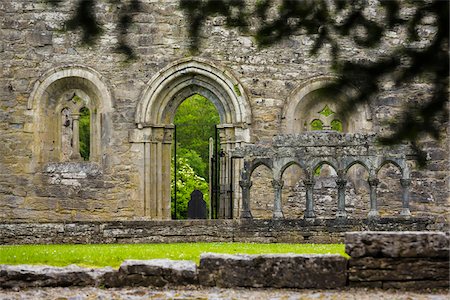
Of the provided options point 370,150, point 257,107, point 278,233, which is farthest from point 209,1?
point 257,107

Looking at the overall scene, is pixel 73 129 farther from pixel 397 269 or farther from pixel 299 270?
pixel 397 269

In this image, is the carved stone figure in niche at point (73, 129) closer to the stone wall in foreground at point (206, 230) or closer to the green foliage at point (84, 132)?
the green foliage at point (84, 132)

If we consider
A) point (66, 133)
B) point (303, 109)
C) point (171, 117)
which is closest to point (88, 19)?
point (303, 109)

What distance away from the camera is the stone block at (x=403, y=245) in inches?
320

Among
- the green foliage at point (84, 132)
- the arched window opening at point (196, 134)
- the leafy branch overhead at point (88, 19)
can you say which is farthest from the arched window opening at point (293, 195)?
the green foliage at point (84, 132)

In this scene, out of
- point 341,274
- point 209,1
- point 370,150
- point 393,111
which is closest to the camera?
point 209,1

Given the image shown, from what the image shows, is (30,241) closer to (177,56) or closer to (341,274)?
(177,56)

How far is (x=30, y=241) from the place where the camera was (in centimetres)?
1322

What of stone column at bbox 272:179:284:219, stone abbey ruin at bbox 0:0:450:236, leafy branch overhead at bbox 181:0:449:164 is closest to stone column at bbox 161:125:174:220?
stone abbey ruin at bbox 0:0:450:236

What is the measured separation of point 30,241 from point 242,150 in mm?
3583

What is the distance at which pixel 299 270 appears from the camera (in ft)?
27.2

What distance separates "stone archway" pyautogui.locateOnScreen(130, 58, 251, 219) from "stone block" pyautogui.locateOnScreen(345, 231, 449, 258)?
27.3ft

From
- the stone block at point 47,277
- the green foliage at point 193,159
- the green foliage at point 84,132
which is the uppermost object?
the green foliage at point 84,132

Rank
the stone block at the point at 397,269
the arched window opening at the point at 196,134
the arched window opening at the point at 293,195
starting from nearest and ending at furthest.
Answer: the stone block at the point at 397,269
the arched window opening at the point at 293,195
the arched window opening at the point at 196,134
